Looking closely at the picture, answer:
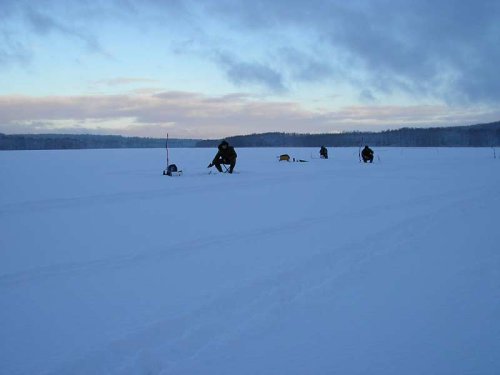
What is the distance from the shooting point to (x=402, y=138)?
132625mm

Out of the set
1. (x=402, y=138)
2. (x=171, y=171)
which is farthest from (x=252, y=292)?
(x=402, y=138)

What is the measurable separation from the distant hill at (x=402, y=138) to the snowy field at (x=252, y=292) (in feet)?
346

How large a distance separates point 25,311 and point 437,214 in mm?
6224

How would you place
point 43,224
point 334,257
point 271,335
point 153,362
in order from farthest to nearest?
point 43,224 < point 334,257 < point 271,335 < point 153,362

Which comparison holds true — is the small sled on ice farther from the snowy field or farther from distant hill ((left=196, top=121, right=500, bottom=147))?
distant hill ((left=196, top=121, right=500, bottom=147))

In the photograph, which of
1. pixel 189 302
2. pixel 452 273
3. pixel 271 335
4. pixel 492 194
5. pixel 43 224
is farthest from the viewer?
pixel 492 194

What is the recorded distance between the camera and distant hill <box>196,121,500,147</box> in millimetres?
123244

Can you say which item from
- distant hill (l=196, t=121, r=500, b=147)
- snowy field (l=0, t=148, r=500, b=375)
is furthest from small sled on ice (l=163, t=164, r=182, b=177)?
distant hill (l=196, t=121, r=500, b=147)

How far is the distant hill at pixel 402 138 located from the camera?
123 m

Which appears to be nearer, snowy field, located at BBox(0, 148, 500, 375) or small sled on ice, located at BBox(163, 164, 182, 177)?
snowy field, located at BBox(0, 148, 500, 375)

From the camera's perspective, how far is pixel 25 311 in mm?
3283

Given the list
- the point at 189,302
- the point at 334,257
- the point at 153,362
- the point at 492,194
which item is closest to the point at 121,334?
the point at 153,362

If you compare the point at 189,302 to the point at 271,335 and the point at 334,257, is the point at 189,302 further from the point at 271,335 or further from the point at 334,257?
the point at 334,257

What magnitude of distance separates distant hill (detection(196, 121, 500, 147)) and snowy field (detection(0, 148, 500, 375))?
10545 centimetres
